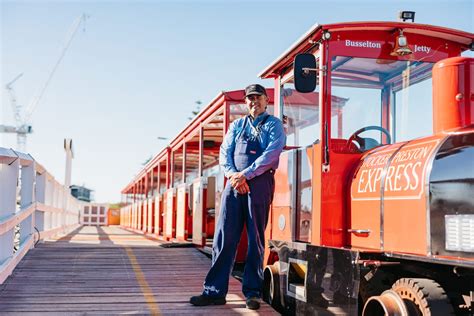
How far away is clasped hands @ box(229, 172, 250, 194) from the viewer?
4.68 meters

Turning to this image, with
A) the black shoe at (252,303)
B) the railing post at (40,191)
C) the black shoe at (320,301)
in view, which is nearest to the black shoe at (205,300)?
the black shoe at (252,303)

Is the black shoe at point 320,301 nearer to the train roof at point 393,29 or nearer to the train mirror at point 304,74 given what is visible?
the train mirror at point 304,74

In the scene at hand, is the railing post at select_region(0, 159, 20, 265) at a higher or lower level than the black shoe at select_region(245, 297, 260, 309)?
higher

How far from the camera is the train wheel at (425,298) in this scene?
127 inches

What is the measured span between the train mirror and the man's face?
0.64m

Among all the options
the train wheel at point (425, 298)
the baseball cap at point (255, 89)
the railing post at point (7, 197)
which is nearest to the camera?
the train wheel at point (425, 298)

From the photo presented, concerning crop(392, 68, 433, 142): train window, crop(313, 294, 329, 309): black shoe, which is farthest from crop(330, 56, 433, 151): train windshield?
crop(313, 294, 329, 309): black shoe

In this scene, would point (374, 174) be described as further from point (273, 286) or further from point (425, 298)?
point (273, 286)

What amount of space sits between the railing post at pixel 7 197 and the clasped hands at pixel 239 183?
88.0 inches

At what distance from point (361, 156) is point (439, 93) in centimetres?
89

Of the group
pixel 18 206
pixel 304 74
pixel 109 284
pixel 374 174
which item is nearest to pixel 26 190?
pixel 18 206

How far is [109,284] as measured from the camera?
18.2 ft

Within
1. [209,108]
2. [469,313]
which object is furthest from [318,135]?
[209,108]

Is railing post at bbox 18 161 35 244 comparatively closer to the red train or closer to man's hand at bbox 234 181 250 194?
the red train
